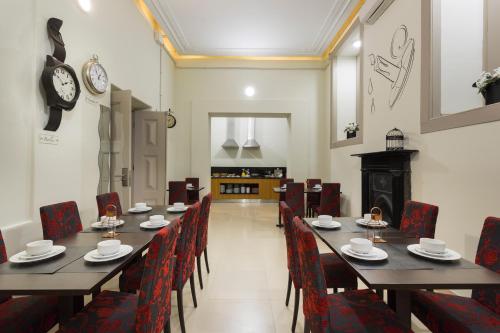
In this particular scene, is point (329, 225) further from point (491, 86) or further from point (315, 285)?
point (491, 86)

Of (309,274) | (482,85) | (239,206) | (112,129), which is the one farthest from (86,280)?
(239,206)

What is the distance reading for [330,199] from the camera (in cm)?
444

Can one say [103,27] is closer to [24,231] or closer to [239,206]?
[24,231]

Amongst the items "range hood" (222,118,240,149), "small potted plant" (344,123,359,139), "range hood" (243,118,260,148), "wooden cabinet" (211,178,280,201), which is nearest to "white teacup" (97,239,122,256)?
"small potted plant" (344,123,359,139)

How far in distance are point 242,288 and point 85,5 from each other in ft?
11.5

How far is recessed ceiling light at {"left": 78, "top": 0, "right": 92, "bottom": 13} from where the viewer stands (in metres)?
2.84

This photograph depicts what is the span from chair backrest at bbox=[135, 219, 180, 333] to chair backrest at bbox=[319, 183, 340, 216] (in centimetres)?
346

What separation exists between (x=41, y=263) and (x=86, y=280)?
414mm

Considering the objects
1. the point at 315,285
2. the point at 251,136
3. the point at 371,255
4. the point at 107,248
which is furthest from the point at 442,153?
the point at 251,136

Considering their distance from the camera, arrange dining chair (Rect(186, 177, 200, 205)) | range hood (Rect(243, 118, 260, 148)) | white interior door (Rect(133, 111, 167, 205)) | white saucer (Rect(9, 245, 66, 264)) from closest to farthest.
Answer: white saucer (Rect(9, 245, 66, 264)) → white interior door (Rect(133, 111, 167, 205)) → dining chair (Rect(186, 177, 200, 205)) → range hood (Rect(243, 118, 260, 148))

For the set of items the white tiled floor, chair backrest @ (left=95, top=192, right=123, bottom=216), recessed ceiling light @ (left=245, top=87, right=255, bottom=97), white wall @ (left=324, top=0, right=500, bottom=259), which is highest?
recessed ceiling light @ (left=245, top=87, right=255, bottom=97)

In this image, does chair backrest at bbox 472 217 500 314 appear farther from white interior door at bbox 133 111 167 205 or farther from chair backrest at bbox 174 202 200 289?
white interior door at bbox 133 111 167 205

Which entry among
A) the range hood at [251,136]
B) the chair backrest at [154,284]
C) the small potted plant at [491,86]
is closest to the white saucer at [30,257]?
the chair backrest at [154,284]

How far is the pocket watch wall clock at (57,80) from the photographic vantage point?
7.48 ft
